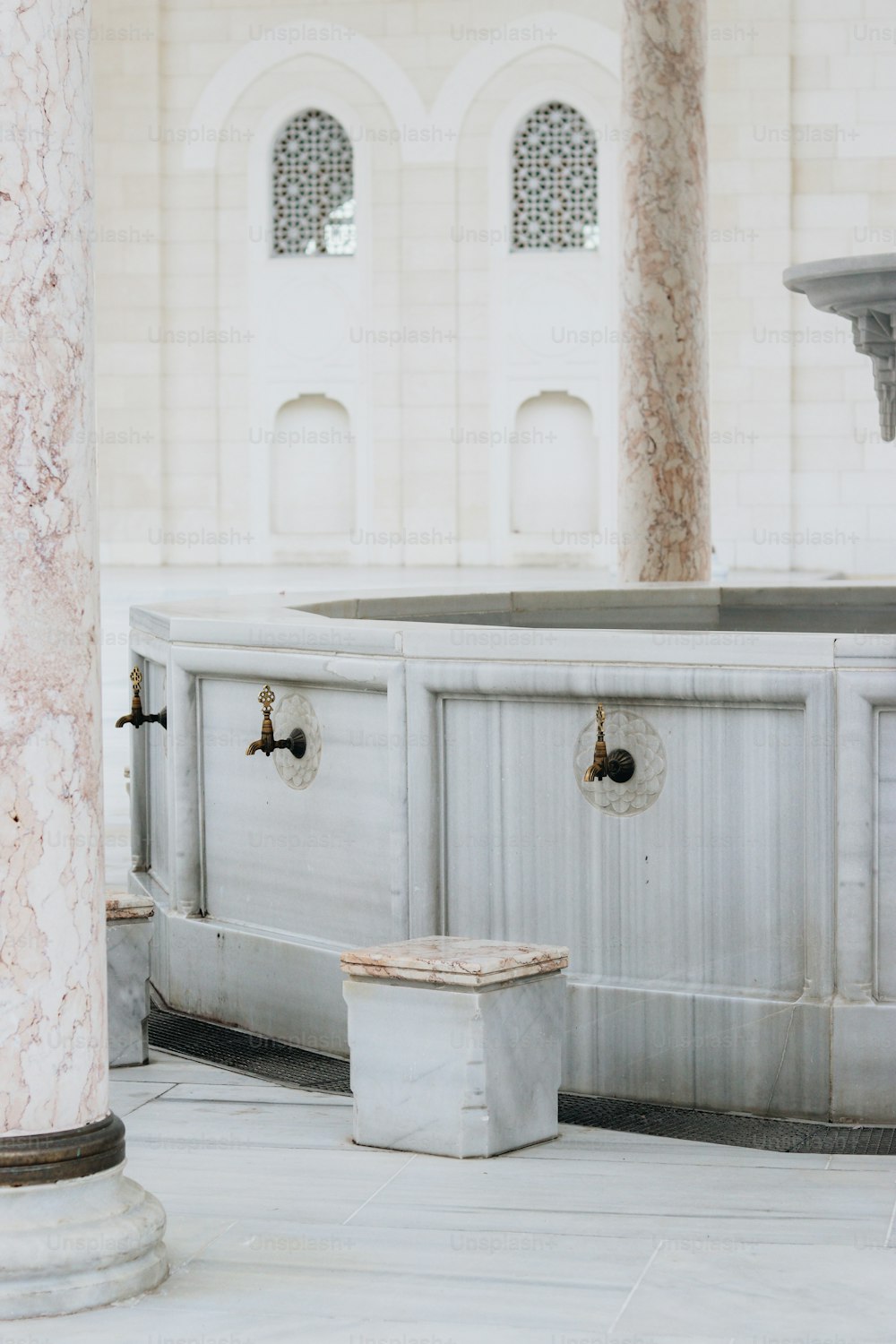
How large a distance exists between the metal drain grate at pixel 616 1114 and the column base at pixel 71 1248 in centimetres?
136

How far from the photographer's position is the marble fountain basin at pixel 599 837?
3.93 m

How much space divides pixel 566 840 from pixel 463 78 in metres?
19.6

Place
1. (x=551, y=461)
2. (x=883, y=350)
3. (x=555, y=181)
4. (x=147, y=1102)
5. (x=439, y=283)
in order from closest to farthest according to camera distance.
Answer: (x=147, y=1102) < (x=883, y=350) < (x=555, y=181) < (x=439, y=283) < (x=551, y=461)

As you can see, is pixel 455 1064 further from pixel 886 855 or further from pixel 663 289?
pixel 663 289

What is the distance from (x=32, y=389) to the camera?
111 inches

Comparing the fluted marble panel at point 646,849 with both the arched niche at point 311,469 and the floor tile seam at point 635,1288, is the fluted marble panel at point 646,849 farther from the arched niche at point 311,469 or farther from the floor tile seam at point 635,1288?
the arched niche at point 311,469

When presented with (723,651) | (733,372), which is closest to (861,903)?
(723,651)

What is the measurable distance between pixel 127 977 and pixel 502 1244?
5.58 ft

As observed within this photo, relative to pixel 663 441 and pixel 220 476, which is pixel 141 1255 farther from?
pixel 220 476

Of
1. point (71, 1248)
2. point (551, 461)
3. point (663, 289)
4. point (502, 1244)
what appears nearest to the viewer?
point (71, 1248)

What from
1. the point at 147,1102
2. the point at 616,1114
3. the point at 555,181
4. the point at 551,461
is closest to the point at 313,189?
the point at 555,181

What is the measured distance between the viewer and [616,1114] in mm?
4094

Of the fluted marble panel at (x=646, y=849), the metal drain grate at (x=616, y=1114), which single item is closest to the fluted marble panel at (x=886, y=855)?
the fluted marble panel at (x=646, y=849)

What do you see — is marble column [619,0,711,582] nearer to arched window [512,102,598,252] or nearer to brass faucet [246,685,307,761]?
brass faucet [246,685,307,761]
